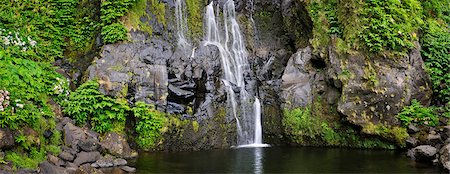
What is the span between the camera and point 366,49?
16.3m

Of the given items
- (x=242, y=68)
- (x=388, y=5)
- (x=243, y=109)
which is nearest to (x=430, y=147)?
(x=388, y=5)

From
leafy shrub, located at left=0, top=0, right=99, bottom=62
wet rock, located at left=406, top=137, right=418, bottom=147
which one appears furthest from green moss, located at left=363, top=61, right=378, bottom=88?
leafy shrub, located at left=0, top=0, right=99, bottom=62

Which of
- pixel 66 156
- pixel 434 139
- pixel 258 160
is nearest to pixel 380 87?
pixel 434 139

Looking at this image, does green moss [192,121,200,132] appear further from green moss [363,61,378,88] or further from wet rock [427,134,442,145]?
wet rock [427,134,442,145]

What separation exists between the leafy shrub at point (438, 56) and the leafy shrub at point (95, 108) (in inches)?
471

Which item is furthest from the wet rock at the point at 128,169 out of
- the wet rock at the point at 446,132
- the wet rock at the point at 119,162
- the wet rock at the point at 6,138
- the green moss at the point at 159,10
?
the wet rock at the point at 446,132

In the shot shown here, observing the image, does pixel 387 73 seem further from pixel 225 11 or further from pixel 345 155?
pixel 225 11

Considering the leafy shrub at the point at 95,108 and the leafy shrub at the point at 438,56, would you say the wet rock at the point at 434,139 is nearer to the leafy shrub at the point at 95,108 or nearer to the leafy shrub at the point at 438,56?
the leafy shrub at the point at 438,56

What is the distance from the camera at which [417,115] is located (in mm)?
15234

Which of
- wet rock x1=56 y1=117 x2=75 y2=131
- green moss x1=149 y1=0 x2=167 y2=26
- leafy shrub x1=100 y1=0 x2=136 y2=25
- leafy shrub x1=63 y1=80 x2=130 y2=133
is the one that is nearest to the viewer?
wet rock x1=56 y1=117 x2=75 y2=131

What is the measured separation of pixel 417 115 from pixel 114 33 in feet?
39.6

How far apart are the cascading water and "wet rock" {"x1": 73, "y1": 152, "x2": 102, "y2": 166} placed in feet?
21.9

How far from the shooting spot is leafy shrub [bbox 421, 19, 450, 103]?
53.2ft

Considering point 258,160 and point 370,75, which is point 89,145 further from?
point 370,75
